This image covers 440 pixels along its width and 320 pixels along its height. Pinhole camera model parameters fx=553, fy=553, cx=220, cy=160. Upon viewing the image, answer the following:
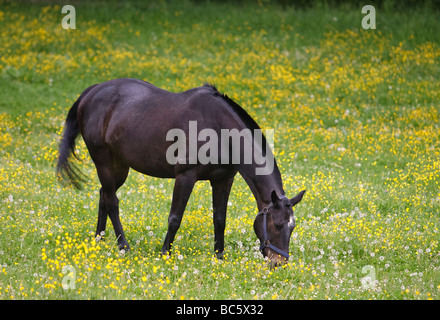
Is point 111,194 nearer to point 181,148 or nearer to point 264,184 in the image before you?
point 181,148

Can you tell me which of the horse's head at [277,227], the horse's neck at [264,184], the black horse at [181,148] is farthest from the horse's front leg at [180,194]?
the horse's head at [277,227]

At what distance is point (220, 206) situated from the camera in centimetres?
798

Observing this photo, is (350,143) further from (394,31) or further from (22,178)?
(394,31)

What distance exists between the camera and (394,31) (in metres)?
21.2

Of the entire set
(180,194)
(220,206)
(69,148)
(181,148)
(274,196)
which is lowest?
(220,206)

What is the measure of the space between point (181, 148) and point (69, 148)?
231 cm

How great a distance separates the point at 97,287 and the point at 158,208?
148 inches

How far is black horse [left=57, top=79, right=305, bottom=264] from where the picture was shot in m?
7.11

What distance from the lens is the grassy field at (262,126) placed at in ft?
23.5

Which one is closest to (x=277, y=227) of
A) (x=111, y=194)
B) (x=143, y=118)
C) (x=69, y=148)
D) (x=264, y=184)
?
(x=264, y=184)

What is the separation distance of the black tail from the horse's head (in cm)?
337

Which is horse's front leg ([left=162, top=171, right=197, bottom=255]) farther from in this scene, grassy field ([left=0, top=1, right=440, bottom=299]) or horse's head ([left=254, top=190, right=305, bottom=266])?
horse's head ([left=254, top=190, right=305, bottom=266])

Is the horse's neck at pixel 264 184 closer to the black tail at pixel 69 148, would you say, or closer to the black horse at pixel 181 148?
the black horse at pixel 181 148

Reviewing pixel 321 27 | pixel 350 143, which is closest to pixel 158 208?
pixel 350 143
